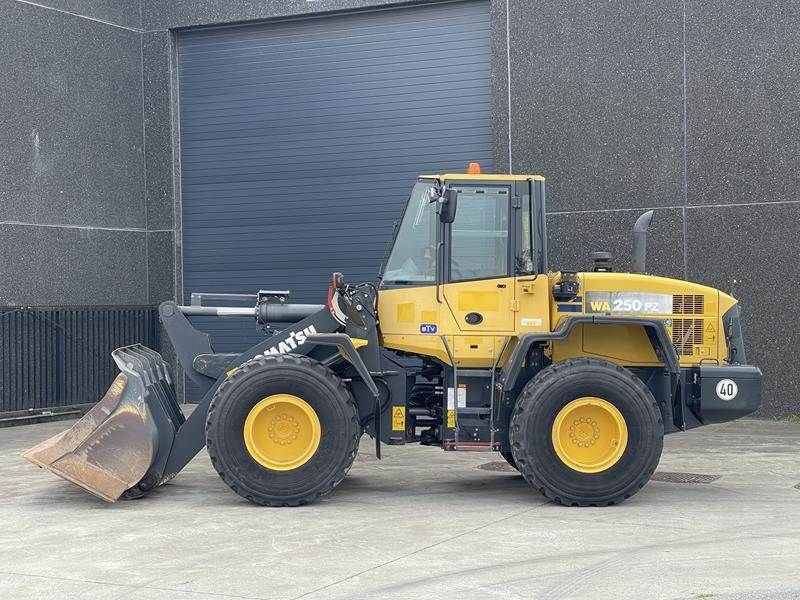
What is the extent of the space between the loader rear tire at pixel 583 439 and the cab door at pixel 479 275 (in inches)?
31.6

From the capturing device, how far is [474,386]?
1020 centimetres

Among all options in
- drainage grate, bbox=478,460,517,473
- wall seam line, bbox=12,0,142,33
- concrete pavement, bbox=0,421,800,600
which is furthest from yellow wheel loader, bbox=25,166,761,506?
wall seam line, bbox=12,0,142,33

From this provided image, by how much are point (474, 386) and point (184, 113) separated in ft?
36.5

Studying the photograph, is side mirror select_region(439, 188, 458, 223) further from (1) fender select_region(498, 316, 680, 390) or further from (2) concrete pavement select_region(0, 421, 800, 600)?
(2) concrete pavement select_region(0, 421, 800, 600)

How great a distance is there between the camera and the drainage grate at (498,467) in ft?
39.3

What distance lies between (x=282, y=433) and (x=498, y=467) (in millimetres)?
3188

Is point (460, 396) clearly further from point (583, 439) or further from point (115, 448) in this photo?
point (115, 448)

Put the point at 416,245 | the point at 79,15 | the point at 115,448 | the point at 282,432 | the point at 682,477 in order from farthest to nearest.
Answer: the point at 79,15
the point at 682,477
the point at 416,245
the point at 282,432
the point at 115,448

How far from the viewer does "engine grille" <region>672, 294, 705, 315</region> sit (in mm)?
10344

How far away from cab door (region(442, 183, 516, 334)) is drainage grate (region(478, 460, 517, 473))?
2404 millimetres

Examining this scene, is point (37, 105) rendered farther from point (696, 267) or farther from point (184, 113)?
point (696, 267)

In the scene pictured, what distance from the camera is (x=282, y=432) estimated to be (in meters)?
9.80

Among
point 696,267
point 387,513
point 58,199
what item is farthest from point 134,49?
point 387,513

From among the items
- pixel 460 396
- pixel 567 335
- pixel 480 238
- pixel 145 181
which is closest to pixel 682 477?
pixel 567 335
